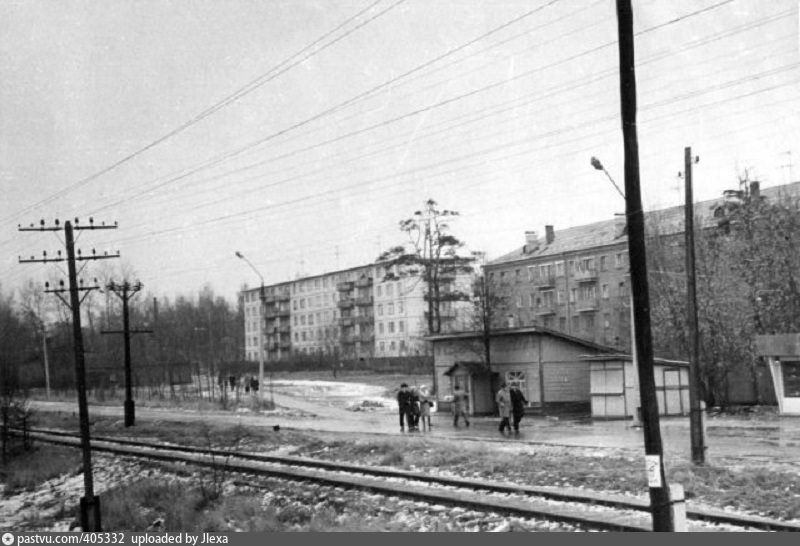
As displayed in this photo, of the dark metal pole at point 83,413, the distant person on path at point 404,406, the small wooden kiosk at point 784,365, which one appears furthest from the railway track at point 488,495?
the small wooden kiosk at point 784,365

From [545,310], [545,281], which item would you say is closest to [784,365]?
[545,281]

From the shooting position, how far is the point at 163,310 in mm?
110750

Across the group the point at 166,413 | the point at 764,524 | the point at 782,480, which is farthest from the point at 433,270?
the point at 764,524

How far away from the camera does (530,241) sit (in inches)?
3002

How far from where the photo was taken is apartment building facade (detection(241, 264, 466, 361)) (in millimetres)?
100312

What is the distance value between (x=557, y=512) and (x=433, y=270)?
38.7 metres

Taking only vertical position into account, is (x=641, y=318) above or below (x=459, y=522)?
above

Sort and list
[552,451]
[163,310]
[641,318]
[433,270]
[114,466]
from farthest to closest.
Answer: [163,310]
[433,270]
[114,466]
[552,451]
[641,318]

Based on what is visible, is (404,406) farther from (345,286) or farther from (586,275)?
(345,286)

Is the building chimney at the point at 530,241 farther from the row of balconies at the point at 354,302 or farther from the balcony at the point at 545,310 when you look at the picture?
the row of balconies at the point at 354,302

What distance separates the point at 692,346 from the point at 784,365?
15.2 meters

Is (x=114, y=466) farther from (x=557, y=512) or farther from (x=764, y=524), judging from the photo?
(x=764, y=524)

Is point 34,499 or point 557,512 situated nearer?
point 557,512

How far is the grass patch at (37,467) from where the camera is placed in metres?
26.4
